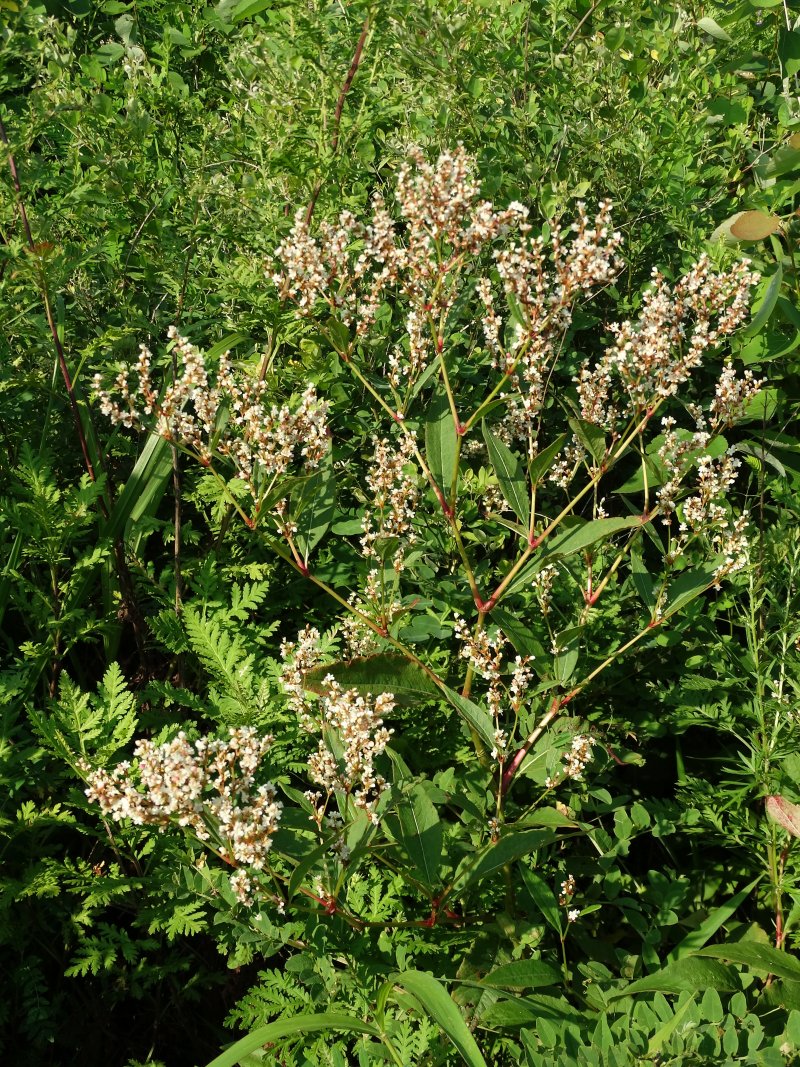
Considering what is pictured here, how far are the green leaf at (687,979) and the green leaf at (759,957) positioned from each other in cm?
2

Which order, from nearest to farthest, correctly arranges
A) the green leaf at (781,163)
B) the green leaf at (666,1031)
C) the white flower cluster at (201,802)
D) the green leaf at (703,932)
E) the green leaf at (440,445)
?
the white flower cluster at (201,802) < the green leaf at (666,1031) < the green leaf at (440,445) < the green leaf at (703,932) < the green leaf at (781,163)

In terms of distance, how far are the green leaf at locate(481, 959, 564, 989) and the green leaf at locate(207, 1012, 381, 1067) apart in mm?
246

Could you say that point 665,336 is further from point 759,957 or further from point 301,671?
A: point 759,957

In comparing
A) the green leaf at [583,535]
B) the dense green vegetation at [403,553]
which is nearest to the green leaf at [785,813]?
the dense green vegetation at [403,553]

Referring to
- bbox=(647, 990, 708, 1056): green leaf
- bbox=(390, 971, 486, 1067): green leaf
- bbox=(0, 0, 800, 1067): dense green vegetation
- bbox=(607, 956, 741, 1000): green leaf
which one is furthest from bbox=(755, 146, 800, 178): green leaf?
bbox=(390, 971, 486, 1067): green leaf

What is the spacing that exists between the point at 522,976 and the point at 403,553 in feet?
2.84

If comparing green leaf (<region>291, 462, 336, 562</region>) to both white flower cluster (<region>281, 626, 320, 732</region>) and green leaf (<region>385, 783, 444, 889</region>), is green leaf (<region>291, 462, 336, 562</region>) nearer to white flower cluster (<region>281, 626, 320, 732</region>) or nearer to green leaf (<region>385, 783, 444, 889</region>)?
white flower cluster (<region>281, 626, 320, 732</region>)

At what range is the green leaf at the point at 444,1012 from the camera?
5.48ft

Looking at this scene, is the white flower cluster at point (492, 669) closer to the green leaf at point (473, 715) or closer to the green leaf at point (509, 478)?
the green leaf at point (473, 715)

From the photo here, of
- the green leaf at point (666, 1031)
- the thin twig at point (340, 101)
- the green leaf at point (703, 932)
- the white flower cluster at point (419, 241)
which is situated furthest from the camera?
the thin twig at point (340, 101)

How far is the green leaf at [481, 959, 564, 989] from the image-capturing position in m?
1.92

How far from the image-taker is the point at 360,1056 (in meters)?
1.77

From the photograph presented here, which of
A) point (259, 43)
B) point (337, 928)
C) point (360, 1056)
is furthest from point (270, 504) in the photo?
point (259, 43)

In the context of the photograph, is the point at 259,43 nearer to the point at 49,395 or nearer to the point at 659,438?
the point at 49,395
